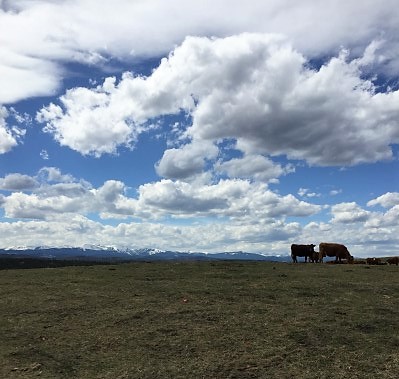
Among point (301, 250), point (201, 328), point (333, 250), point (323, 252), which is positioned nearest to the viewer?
point (201, 328)

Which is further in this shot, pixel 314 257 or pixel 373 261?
pixel 314 257

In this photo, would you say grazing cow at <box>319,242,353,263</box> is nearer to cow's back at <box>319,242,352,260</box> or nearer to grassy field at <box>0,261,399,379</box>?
cow's back at <box>319,242,352,260</box>

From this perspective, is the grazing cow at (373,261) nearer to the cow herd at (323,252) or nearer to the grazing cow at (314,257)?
the cow herd at (323,252)

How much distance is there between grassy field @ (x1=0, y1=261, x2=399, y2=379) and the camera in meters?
12.1

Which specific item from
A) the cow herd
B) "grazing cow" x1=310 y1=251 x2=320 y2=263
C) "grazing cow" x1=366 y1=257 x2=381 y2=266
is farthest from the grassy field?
"grazing cow" x1=310 y1=251 x2=320 y2=263

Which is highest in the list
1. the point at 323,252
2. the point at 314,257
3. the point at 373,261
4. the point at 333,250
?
the point at 333,250

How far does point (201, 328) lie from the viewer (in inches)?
590

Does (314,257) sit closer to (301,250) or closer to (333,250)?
(301,250)

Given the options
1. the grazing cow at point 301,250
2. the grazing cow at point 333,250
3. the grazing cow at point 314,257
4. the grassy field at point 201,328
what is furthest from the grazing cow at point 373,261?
the grassy field at point 201,328

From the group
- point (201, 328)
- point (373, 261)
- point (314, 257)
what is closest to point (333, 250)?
point (314, 257)

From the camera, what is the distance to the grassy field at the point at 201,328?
1205 centimetres

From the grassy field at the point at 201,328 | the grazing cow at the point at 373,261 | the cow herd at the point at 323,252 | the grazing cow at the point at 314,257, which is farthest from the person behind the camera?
the grazing cow at the point at 314,257

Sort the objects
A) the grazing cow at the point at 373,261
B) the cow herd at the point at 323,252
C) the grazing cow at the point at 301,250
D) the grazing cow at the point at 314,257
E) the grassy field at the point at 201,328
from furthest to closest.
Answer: the grazing cow at the point at 301,250
the grazing cow at the point at 314,257
the cow herd at the point at 323,252
the grazing cow at the point at 373,261
the grassy field at the point at 201,328

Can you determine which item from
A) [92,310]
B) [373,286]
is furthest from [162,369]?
[373,286]
